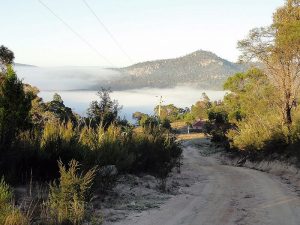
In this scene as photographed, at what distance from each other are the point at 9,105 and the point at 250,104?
25341mm

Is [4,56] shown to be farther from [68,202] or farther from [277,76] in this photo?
[68,202]

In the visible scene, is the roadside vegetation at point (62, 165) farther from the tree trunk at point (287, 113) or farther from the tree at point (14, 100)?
the tree trunk at point (287, 113)

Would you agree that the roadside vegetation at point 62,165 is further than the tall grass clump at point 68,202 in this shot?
Yes

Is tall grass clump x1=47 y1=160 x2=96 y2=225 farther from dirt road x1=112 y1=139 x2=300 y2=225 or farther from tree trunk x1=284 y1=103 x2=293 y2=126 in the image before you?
tree trunk x1=284 y1=103 x2=293 y2=126

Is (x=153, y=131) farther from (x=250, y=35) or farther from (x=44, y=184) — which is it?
(x=250, y=35)

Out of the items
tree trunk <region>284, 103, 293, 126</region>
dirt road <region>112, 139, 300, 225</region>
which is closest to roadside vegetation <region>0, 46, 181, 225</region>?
dirt road <region>112, 139, 300, 225</region>

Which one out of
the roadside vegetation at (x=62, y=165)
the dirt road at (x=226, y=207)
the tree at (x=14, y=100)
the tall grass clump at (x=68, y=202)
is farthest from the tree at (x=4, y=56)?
the tall grass clump at (x=68, y=202)

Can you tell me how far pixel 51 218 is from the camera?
24.2 feet

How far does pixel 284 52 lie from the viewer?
26375mm

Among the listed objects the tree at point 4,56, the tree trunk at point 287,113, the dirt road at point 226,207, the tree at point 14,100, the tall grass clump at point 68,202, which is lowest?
the dirt road at point 226,207

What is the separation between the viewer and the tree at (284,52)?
2602 cm

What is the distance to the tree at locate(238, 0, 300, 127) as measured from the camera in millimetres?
26016

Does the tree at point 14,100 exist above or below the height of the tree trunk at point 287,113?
above

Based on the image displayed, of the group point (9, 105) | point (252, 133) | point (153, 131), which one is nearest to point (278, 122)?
point (252, 133)
